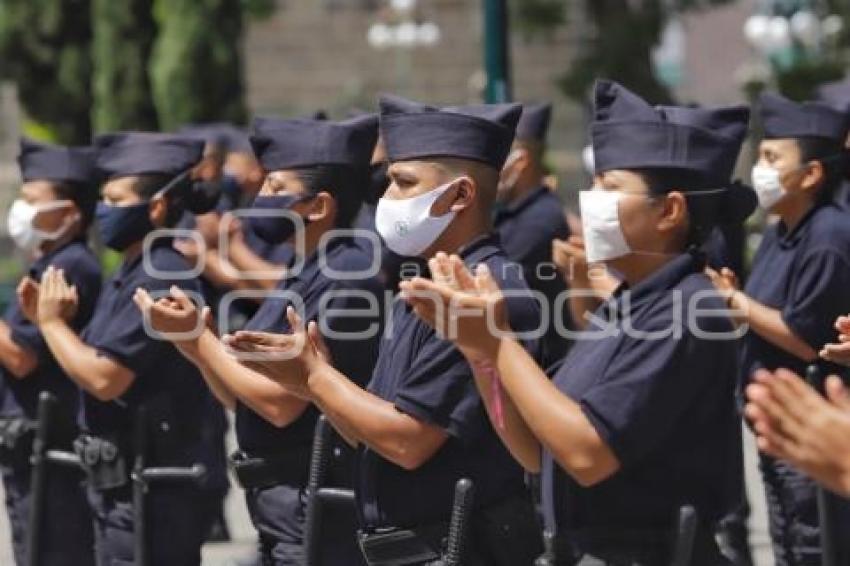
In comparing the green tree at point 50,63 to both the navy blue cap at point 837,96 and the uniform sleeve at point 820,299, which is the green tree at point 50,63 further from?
the uniform sleeve at point 820,299

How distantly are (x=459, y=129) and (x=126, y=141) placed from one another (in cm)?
267

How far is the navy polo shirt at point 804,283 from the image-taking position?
750 cm

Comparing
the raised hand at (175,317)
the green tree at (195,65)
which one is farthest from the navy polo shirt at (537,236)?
the green tree at (195,65)

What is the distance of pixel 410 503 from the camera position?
566cm

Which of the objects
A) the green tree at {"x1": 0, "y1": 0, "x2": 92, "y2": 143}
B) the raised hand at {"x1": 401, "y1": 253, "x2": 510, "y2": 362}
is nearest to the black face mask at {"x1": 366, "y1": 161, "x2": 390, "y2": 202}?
the raised hand at {"x1": 401, "y1": 253, "x2": 510, "y2": 362}

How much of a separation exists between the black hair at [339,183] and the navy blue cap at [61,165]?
71.0 inches

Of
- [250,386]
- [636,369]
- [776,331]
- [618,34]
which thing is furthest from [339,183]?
[618,34]

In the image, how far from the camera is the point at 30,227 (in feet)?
28.0

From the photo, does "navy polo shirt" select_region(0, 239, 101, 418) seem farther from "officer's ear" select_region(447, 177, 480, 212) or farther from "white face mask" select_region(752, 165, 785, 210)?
"officer's ear" select_region(447, 177, 480, 212)

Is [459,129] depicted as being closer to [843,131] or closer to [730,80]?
[843,131]

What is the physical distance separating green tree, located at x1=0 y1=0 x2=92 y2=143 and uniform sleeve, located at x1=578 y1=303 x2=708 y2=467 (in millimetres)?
20326

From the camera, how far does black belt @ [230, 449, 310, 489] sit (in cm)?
668

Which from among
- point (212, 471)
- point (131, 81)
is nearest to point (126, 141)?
point (212, 471)

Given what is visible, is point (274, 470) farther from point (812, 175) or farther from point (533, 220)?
point (533, 220)
